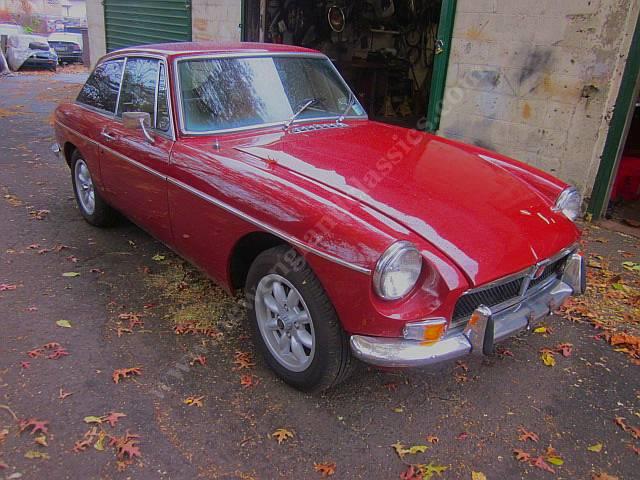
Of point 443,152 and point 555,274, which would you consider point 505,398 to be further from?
point 443,152

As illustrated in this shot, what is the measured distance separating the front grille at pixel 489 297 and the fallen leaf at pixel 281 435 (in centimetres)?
93

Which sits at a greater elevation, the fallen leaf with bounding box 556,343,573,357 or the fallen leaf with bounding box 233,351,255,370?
the fallen leaf with bounding box 556,343,573,357

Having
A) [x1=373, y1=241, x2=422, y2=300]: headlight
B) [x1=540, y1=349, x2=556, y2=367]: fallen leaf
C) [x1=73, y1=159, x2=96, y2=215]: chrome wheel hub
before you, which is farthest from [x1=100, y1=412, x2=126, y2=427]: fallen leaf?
[x1=73, y1=159, x2=96, y2=215]: chrome wheel hub

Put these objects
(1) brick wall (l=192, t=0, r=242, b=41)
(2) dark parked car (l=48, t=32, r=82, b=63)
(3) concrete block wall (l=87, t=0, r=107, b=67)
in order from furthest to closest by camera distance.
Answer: (2) dark parked car (l=48, t=32, r=82, b=63), (3) concrete block wall (l=87, t=0, r=107, b=67), (1) brick wall (l=192, t=0, r=242, b=41)

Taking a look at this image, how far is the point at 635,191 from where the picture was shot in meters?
6.16

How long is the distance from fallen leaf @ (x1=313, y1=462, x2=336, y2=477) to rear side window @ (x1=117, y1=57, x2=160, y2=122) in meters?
2.45

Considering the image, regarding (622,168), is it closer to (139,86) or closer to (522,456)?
(522,456)

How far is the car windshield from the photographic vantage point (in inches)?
135

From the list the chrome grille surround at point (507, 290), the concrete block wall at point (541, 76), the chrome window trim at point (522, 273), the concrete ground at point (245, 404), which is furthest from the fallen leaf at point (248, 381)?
the concrete block wall at point (541, 76)

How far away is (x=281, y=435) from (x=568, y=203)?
2084 millimetres

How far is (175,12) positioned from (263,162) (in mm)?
8708

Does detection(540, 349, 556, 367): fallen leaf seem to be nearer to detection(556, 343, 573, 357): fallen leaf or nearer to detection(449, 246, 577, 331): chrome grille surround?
detection(556, 343, 573, 357): fallen leaf

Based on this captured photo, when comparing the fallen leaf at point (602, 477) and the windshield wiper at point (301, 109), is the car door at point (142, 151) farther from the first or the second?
the fallen leaf at point (602, 477)

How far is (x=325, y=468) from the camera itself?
2.37 metres
